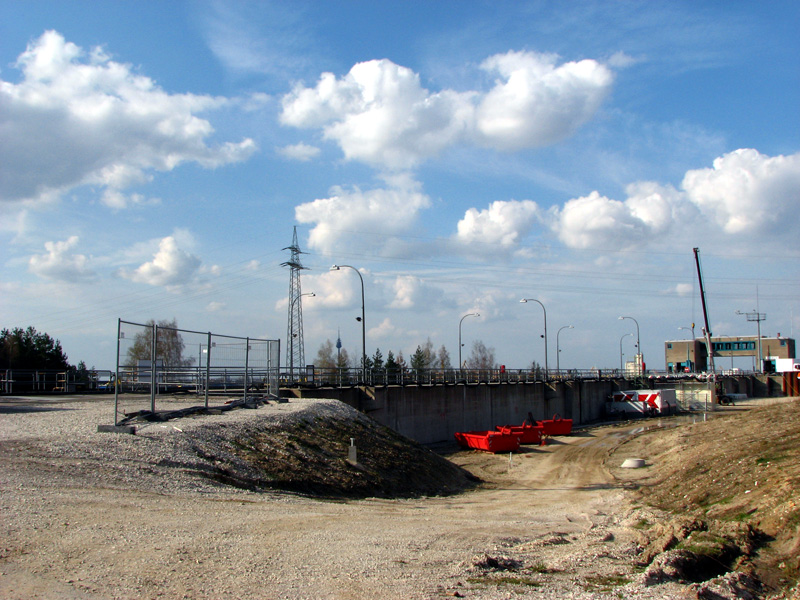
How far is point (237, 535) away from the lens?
8.87 meters

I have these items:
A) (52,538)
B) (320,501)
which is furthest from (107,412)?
(52,538)

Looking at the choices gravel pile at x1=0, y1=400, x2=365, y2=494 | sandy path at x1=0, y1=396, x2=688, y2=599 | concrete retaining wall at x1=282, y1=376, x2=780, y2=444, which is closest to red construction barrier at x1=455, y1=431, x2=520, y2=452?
concrete retaining wall at x1=282, y1=376, x2=780, y2=444

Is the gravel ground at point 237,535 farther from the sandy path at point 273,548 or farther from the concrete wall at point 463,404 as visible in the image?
the concrete wall at point 463,404

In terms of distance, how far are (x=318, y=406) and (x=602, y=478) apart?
11.0 m

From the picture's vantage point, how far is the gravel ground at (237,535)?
6.91 m

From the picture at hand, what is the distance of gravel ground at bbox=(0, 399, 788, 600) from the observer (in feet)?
22.7

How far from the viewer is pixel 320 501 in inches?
533

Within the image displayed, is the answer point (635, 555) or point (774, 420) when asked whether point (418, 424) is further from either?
point (635, 555)

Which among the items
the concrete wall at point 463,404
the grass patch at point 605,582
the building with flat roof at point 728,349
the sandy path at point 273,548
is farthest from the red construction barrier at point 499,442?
the building with flat roof at point 728,349

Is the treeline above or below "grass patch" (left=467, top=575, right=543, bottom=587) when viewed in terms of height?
above

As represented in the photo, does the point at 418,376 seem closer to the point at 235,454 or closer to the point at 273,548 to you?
the point at 235,454

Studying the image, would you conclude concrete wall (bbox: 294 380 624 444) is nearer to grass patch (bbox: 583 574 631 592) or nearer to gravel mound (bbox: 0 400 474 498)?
gravel mound (bbox: 0 400 474 498)

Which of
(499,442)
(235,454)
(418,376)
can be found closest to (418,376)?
(418,376)

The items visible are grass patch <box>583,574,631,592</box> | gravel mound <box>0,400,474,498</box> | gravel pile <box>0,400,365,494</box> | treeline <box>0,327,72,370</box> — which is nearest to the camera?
grass patch <box>583,574,631,592</box>
